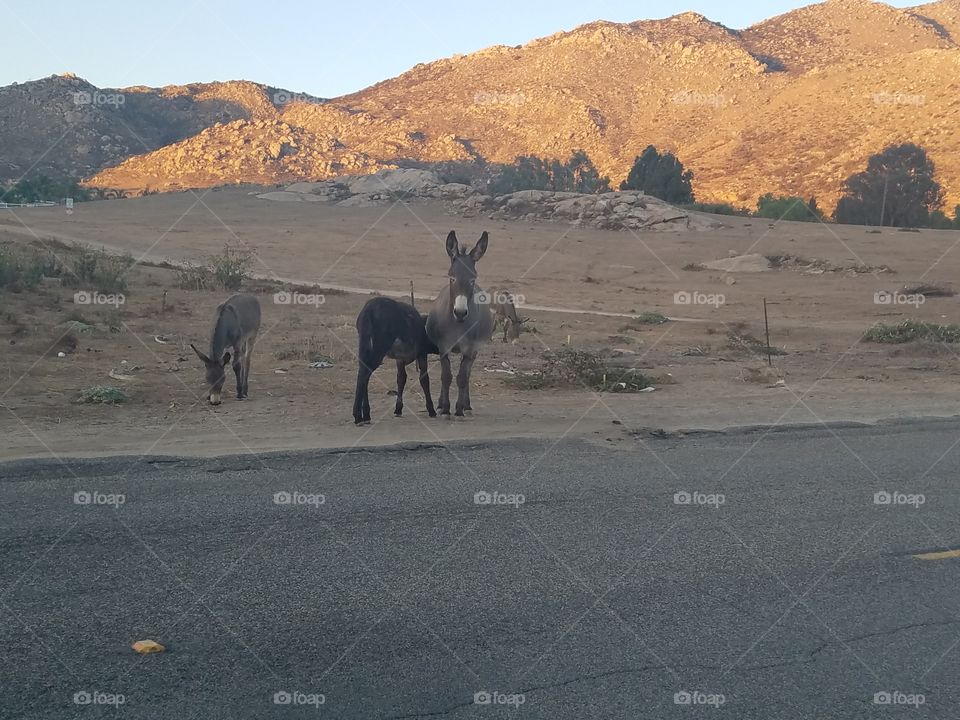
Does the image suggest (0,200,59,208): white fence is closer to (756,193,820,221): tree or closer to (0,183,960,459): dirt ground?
(0,183,960,459): dirt ground

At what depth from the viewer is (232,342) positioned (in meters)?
13.8

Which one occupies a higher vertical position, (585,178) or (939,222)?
(585,178)

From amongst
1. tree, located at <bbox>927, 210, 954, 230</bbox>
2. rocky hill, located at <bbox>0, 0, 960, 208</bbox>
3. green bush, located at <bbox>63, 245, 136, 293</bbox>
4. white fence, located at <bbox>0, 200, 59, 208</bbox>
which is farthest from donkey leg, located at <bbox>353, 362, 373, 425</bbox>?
rocky hill, located at <bbox>0, 0, 960, 208</bbox>

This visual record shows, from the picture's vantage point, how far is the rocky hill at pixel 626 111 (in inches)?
3533

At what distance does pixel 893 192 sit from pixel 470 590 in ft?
222

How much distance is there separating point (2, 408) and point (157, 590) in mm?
7748

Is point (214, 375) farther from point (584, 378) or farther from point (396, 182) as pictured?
point (396, 182)

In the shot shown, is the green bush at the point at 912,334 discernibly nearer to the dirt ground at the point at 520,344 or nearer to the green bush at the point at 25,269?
the dirt ground at the point at 520,344

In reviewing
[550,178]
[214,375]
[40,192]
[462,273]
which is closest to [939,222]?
[550,178]

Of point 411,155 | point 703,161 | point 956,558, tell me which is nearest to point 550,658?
point 956,558

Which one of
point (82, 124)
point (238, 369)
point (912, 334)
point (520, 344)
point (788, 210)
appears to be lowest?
point (520, 344)

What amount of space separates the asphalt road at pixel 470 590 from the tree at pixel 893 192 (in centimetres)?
6179

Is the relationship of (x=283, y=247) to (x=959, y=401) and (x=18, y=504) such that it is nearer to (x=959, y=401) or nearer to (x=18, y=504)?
(x=959, y=401)

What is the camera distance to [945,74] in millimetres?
90938
